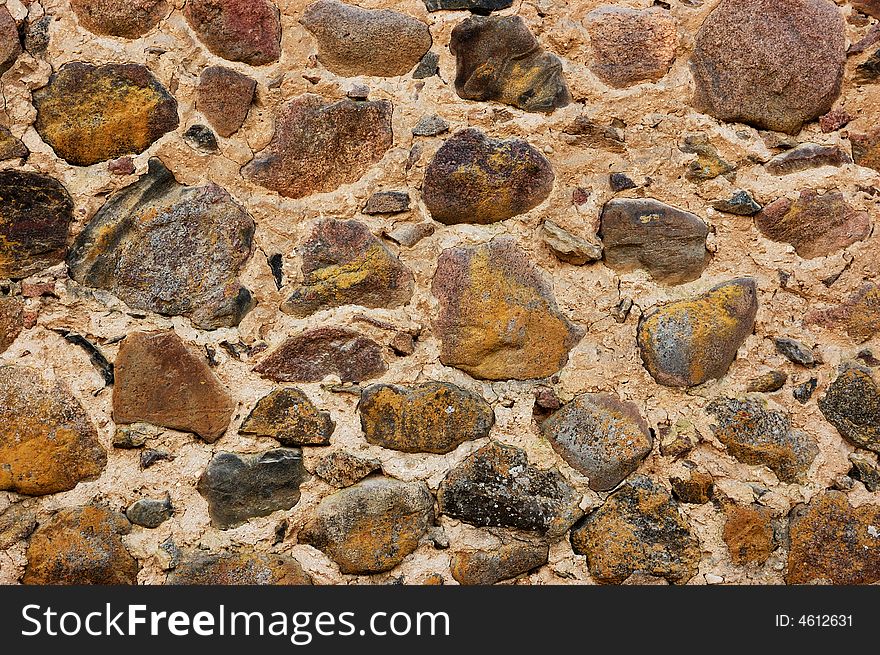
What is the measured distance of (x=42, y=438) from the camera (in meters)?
1.41

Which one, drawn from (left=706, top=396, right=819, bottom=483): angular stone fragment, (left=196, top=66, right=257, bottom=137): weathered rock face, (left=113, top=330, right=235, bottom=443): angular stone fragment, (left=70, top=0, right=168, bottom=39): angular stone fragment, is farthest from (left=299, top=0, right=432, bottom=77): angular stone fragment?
(left=706, top=396, right=819, bottom=483): angular stone fragment

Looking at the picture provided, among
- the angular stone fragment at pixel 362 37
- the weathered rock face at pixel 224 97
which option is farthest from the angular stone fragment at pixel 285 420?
the angular stone fragment at pixel 362 37

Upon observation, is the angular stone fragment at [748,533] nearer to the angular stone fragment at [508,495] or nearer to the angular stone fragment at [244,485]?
the angular stone fragment at [508,495]

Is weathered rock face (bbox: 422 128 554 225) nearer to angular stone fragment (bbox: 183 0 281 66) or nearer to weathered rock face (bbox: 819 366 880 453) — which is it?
angular stone fragment (bbox: 183 0 281 66)

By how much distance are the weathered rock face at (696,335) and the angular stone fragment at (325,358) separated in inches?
21.5

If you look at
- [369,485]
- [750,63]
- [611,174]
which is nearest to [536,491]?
[369,485]

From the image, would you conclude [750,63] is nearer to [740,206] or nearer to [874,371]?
[740,206]

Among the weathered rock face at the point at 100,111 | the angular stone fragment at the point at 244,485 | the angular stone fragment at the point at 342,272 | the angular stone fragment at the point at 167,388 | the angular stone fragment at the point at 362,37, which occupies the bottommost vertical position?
the angular stone fragment at the point at 244,485

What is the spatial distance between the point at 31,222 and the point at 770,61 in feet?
4.86

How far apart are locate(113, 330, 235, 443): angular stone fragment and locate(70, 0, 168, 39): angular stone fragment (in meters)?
0.59

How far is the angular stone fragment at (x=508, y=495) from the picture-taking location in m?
1.50

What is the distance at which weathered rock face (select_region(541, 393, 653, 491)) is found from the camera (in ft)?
4.93

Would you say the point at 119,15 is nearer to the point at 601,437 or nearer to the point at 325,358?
the point at 325,358

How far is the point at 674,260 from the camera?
153 cm
